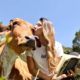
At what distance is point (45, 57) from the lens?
5.41 m

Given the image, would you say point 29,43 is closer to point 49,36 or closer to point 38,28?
→ point 38,28

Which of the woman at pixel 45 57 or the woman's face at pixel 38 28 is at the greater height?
the woman's face at pixel 38 28

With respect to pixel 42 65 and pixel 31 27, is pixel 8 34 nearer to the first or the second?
pixel 31 27

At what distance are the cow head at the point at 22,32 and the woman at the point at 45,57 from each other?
1.22 ft

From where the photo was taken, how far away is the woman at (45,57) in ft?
16.6

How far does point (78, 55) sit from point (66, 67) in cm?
25

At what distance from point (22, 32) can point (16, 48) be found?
0.15 metres

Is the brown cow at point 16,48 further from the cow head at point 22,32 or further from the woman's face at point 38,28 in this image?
the woman's face at point 38,28

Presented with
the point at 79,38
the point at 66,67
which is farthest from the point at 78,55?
the point at 79,38

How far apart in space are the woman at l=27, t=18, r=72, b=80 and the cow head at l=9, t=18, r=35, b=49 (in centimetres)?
37

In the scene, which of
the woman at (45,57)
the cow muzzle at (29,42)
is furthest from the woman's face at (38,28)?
the cow muzzle at (29,42)

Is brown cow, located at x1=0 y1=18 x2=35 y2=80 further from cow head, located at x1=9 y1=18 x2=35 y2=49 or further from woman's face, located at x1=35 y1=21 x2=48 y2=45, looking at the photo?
woman's face, located at x1=35 y1=21 x2=48 y2=45

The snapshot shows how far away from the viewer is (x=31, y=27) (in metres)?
4.58

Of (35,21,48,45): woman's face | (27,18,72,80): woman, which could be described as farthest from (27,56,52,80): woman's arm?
(35,21,48,45): woman's face
